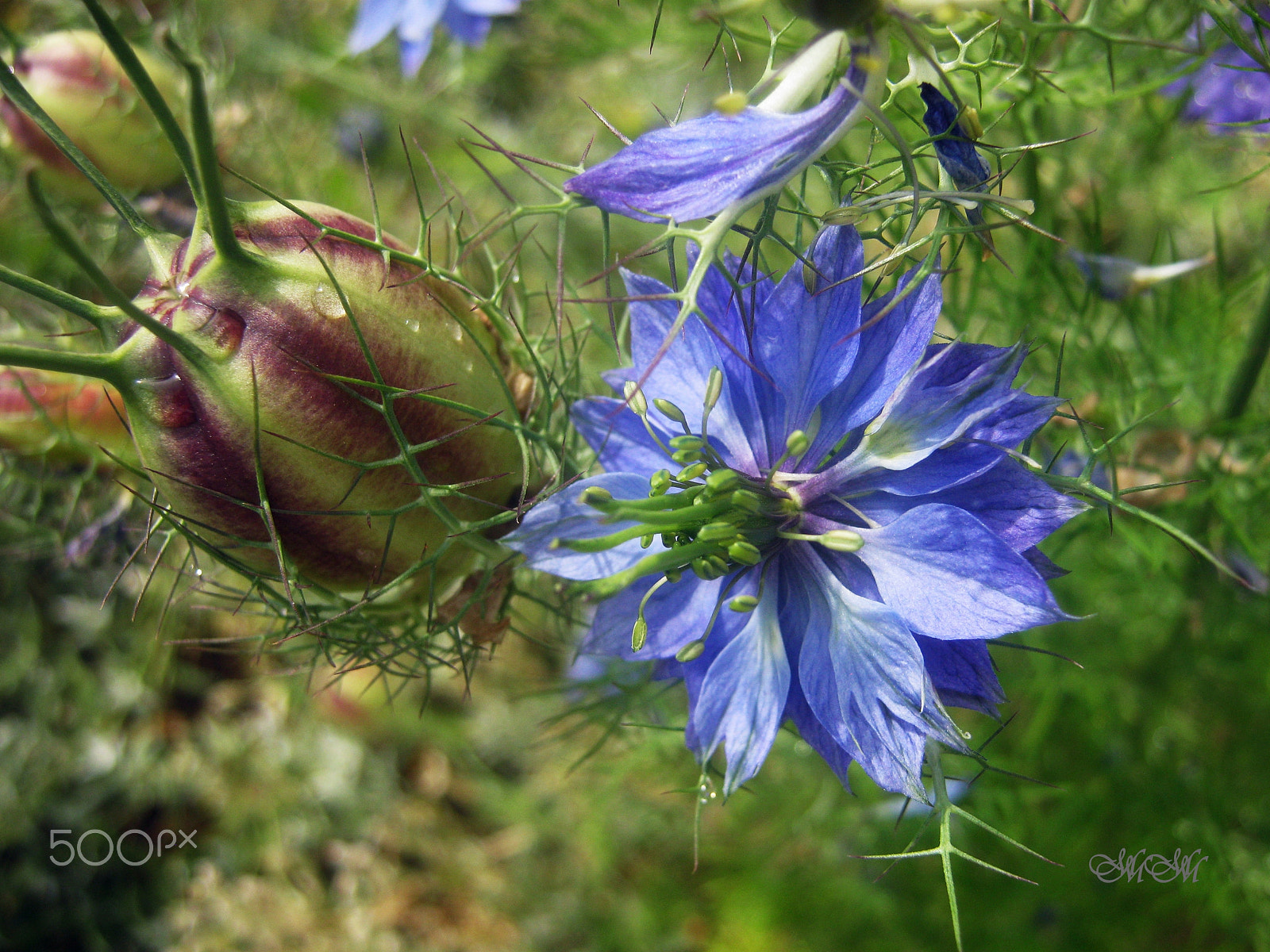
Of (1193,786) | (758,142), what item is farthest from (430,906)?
(758,142)

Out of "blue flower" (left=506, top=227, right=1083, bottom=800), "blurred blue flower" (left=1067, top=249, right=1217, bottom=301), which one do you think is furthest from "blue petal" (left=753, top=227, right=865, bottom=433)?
"blurred blue flower" (left=1067, top=249, right=1217, bottom=301)

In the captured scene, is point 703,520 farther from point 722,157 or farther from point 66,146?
point 66,146

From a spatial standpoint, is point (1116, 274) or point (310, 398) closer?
point (310, 398)

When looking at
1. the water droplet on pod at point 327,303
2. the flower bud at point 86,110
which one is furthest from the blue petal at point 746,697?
the flower bud at point 86,110

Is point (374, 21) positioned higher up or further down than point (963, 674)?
higher up

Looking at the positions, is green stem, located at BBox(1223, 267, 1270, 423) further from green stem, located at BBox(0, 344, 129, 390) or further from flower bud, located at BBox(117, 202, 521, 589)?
green stem, located at BBox(0, 344, 129, 390)
